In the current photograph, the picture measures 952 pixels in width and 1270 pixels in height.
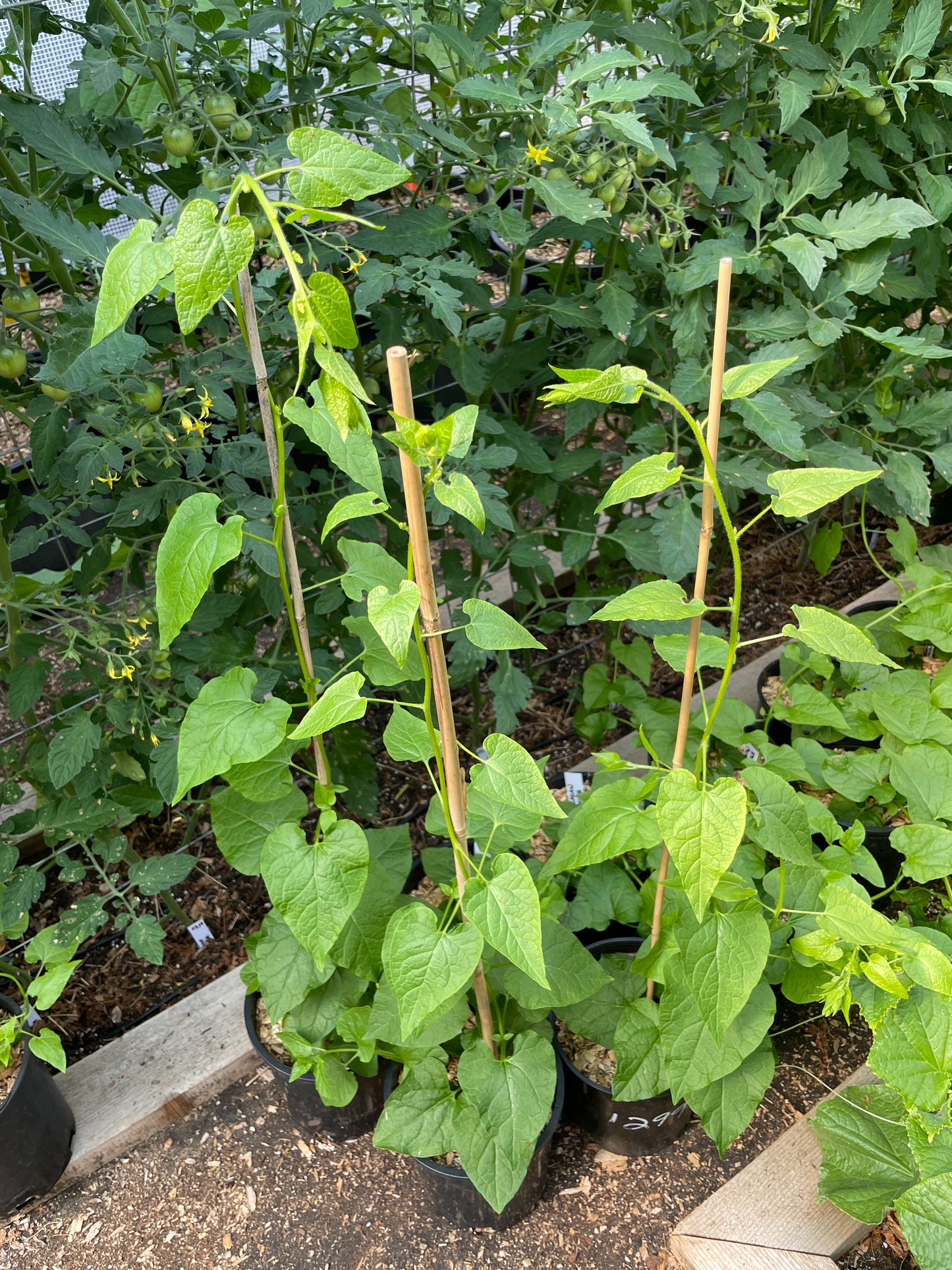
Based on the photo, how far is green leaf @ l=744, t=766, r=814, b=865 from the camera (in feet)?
3.86

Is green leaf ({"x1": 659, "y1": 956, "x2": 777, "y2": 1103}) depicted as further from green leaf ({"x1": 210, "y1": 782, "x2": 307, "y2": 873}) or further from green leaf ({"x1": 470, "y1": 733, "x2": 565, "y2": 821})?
green leaf ({"x1": 210, "y1": 782, "x2": 307, "y2": 873})

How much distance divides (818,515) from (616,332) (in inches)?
50.0

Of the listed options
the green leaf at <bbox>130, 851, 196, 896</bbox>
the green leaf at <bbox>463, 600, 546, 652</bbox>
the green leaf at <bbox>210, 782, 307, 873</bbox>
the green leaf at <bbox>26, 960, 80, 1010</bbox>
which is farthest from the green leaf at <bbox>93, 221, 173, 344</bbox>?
the green leaf at <bbox>26, 960, 80, 1010</bbox>

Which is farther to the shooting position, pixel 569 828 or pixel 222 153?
pixel 222 153

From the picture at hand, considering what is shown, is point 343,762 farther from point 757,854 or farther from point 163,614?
point 163,614

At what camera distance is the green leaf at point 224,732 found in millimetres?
1016

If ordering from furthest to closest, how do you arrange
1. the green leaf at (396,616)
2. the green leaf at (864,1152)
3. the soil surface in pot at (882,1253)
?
the soil surface in pot at (882,1253) < the green leaf at (864,1152) < the green leaf at (396,616)

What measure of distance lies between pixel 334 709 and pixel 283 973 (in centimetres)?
53

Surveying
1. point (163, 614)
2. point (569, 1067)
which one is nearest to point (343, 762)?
point (569, 1067)

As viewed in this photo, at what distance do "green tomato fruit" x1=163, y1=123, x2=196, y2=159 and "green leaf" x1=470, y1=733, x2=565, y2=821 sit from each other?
75 centimetres

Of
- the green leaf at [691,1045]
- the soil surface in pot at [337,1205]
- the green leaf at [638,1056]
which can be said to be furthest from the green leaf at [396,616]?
the soil surface in pot at [337,1205]

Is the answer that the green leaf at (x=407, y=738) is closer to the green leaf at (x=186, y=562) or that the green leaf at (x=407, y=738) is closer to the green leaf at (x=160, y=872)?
the green leaf at (x=186, y=562)

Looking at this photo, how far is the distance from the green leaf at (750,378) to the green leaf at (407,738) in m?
0.49

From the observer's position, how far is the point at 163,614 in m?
0.88
